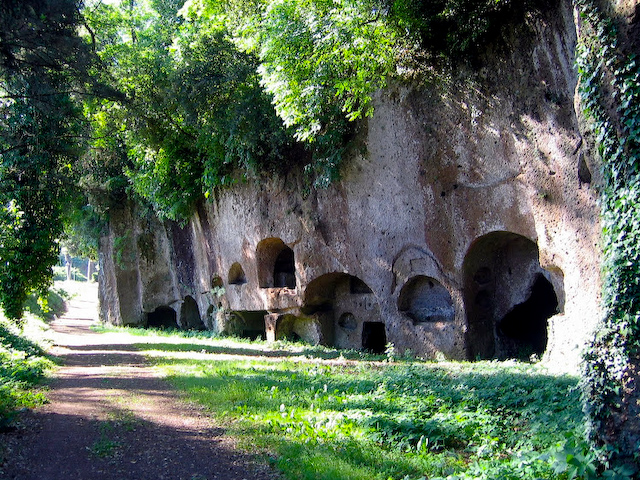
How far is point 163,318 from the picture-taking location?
27.4 m

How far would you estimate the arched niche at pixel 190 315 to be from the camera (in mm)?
24906

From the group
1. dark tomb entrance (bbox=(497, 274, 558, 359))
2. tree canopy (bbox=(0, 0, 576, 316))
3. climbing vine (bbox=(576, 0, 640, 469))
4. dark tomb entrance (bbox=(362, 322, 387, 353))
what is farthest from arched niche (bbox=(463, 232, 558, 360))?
climbing vine (bbox=(576, 0, 640, 469))

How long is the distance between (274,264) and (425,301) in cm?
637

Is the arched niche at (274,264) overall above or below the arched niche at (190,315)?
above

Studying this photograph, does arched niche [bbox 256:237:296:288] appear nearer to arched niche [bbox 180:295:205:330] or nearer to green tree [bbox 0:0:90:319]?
green tree [bbox 0:0:90:319]

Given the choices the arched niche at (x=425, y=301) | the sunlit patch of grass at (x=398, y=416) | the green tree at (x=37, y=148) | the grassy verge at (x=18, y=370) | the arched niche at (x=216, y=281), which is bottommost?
the sunlit patch of grass at (x=398, y=416)

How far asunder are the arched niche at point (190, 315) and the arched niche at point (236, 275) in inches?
214

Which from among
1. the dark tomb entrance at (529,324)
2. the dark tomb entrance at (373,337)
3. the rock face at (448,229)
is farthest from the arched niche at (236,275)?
the dark tomb entrance at (529,324)

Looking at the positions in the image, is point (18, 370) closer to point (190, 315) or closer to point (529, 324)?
point (529, 324)

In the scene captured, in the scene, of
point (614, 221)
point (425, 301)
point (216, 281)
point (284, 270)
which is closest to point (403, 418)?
point (614, 221)

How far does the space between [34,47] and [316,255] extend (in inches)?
330

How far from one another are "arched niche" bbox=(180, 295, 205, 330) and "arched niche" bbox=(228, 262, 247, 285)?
544 cm

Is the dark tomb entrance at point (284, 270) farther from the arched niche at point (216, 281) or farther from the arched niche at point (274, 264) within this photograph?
the arched niche at point (216, 281)

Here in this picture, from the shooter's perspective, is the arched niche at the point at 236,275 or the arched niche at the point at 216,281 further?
the arched niche at the point at 216,281
